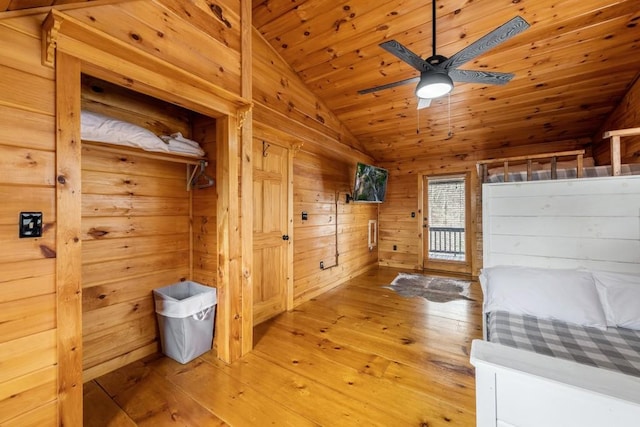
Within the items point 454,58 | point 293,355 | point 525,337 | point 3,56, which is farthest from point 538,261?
point 3,56

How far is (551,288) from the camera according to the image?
192 cm

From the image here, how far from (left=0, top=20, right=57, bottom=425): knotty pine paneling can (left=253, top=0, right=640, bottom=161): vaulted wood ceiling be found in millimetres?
2255

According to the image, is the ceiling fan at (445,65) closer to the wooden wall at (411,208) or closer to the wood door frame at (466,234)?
the wooden wall at (411,208)

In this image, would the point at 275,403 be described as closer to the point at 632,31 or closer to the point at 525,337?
the point at 525,337

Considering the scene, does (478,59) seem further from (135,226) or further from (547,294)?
(135,226)

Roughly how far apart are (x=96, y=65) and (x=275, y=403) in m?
2.28

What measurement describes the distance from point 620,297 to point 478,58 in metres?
2.63

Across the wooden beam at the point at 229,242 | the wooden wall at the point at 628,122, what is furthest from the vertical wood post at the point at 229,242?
the wooden wall at the point at 628,122

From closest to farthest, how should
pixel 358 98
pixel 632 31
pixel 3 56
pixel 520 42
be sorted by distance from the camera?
1. pixel 3 56
2. pixel 632 31
3. pixel 520 42
4. pixel 358 98

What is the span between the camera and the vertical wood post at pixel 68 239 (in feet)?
4.18

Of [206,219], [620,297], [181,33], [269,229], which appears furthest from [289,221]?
[620,297]

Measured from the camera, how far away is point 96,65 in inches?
55.0

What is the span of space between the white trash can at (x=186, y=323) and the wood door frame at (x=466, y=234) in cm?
445

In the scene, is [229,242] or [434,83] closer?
[434,83]
